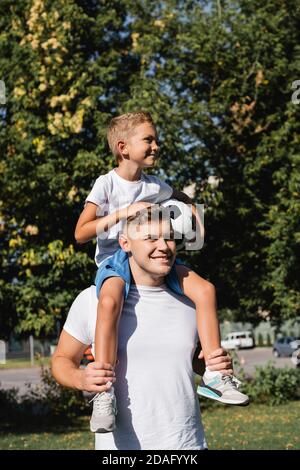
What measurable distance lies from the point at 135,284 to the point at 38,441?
37.7 ft

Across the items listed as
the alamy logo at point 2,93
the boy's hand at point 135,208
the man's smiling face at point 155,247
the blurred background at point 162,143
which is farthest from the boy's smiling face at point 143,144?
the alamy logo at point 2,93

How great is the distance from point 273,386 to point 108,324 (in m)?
17.7

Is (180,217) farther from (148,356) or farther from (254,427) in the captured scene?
(254,427)

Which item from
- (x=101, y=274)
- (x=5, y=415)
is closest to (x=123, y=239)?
(x=101, y=274)

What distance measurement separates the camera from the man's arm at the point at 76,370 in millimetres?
2730

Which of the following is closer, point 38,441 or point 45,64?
point 38,441

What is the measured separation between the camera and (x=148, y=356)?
288 cm

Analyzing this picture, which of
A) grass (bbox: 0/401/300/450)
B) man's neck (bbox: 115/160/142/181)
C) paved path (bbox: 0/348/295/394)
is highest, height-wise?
man's neck (bbox: 115/160/142/181)

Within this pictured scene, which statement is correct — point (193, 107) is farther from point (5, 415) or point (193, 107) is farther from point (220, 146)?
point (5, 415)

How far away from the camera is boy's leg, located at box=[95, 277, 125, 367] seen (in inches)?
110

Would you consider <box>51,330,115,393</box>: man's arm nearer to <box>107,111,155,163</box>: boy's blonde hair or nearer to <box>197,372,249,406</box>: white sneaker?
<box>197,372,249,406</box>: white sneaker

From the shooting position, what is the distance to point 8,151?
16484 millimetres

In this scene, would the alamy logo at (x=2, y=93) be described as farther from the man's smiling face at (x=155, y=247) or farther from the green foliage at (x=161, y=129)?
the man's smiling face at (x=155, y=247)

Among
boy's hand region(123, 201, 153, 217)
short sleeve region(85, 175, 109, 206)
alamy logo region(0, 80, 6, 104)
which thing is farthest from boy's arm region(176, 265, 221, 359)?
alamy logo region(0, 80, 6, 104)
